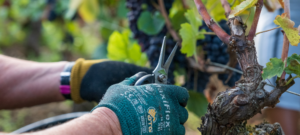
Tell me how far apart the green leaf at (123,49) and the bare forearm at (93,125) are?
1.72 ft

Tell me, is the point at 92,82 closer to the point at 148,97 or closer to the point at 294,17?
the point at 148,97

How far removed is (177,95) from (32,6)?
2.08 metres

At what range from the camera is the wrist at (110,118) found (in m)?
0.48

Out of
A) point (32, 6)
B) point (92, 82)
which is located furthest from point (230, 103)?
point (32, 6)

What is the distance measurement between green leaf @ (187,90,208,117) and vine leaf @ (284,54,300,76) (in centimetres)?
46

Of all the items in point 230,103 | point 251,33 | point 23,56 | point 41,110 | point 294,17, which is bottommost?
point 41,110

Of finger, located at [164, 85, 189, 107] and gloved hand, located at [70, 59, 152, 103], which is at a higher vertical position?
finger, located at [164, 85, 189, 107]

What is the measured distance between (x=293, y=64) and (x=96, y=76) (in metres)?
0.64

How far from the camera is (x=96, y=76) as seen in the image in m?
0.86

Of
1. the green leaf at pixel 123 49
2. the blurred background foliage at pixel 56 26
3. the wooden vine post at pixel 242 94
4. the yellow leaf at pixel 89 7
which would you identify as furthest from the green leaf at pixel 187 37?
the yellow leaf at pixel 89 7

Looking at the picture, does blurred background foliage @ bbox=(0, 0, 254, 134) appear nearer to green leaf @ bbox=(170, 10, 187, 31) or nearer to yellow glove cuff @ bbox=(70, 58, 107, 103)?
green leaf @ bbox=(170, 10, 187, 31)

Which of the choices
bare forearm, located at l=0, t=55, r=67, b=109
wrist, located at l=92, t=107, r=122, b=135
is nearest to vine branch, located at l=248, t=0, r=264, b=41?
wrist, located at l=92, t=107, r=122, b=135

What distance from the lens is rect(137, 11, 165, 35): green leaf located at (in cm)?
92

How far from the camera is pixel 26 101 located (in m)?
Result: 0.91
